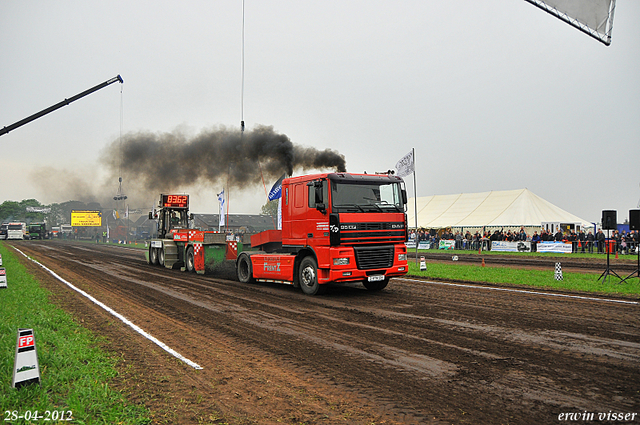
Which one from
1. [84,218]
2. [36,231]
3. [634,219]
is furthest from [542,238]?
[36,231]

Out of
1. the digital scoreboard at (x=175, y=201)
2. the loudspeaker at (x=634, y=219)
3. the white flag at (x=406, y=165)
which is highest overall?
the white flag at (x=406, y=165)

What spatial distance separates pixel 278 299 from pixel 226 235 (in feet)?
21.8

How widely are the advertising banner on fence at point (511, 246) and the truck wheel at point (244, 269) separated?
25.3 meters

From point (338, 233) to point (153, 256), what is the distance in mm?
15306

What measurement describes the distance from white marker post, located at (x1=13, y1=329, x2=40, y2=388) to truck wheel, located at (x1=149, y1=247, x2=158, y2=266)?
18860 mm

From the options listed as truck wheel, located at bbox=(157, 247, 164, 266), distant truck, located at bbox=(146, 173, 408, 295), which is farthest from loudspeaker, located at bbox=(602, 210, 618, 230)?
truck wheel, located at bbox=(157, 247, 164, 266)

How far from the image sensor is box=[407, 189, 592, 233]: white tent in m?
38.2

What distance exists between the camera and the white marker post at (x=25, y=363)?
15.4 feet

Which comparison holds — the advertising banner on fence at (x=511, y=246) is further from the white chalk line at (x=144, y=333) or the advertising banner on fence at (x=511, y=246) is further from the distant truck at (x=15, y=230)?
the distant truck at (x=15, y=230)

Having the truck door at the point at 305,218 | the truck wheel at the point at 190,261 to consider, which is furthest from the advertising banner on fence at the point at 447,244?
the truck door at the point at 305,218

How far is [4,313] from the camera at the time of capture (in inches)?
351

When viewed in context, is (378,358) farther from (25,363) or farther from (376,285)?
(376,285)

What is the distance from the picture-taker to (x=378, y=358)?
612cm

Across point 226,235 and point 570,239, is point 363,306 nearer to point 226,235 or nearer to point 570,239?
point 226,235
